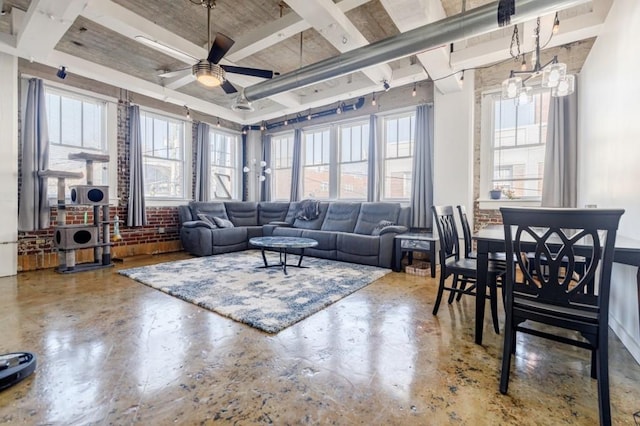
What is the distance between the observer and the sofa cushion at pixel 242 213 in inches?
258

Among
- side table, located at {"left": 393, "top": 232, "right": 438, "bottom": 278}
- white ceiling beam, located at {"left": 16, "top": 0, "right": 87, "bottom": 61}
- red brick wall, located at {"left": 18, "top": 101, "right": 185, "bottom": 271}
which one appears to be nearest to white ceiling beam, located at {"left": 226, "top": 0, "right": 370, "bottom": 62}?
white ceiling beam, located at {"left": 16, "top": 0, "right": 87, "bottom": 61}

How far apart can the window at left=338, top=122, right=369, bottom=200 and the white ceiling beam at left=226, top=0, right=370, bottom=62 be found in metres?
2.86

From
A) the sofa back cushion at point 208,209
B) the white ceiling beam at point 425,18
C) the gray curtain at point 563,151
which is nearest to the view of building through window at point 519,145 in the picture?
the gray curtain at point 563,151

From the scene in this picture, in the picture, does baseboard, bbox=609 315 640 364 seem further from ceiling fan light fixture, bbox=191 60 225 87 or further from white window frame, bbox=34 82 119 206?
white window frame, bbox=34 82 119 206

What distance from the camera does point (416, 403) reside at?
4.78ft

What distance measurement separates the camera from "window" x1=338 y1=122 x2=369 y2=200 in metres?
6.01

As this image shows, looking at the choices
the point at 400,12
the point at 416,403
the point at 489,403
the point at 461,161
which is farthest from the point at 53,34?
the point at 461,161

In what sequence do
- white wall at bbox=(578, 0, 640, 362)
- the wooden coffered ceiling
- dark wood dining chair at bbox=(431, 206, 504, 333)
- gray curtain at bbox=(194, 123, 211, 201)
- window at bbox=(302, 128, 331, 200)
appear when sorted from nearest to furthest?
white wall at bbox=(578, 0, 640, 362), dark wood dining chair at bbox=(431, 206, 504, 333), the wooden coffered ceiling, gray curtain at bbox=(194, 123, 211, 201), window at bbox=(302, 128, 331, 200)

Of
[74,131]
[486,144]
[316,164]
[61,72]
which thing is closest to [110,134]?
[74,131]

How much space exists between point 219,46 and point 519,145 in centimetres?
423

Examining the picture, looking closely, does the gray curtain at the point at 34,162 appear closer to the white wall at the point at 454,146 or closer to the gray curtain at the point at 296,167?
the gray curtain at the point at 296,167

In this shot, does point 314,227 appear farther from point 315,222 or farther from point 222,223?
point 222,223

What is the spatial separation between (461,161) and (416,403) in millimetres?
3866

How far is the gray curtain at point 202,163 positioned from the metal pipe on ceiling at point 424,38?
3094 millimetres
